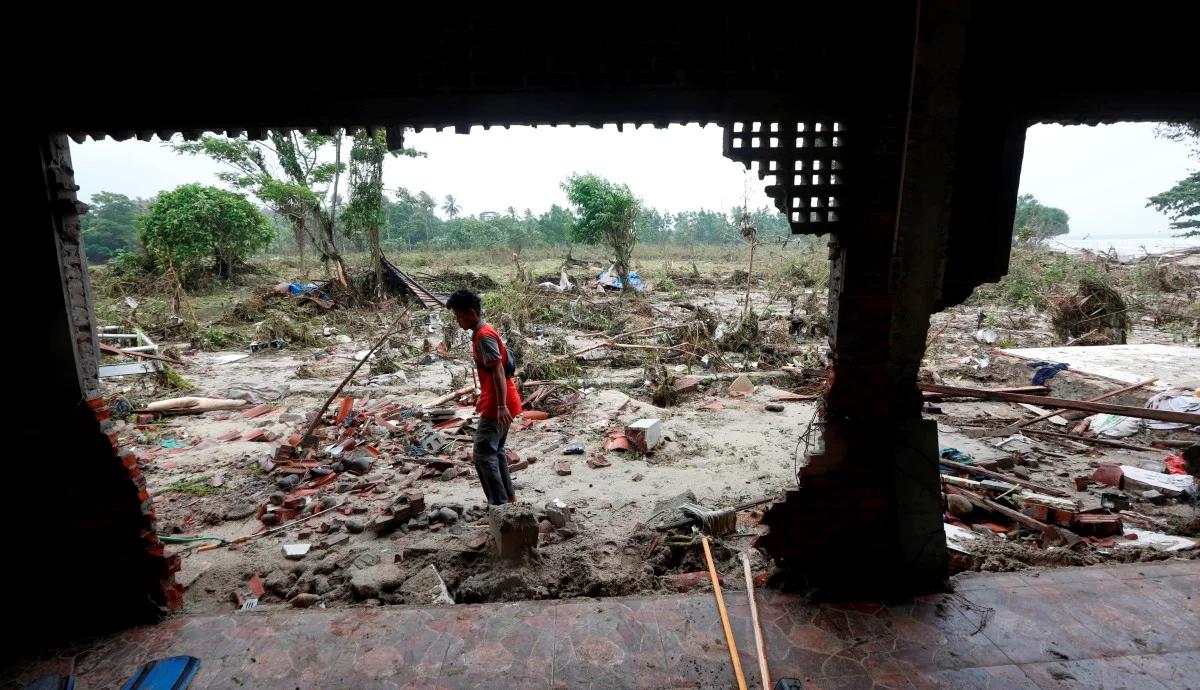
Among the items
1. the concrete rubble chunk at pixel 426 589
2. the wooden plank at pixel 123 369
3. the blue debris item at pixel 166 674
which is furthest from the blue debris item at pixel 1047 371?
the wooden plank at pixel 123 369

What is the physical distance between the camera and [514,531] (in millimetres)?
3789

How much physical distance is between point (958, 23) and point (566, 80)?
6.21ft

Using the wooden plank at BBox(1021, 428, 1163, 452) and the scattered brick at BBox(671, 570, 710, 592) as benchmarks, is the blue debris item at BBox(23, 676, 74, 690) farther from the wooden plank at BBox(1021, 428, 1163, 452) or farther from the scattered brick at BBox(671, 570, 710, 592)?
the wooden plank at BBox(1021, 428, 1163, 452)

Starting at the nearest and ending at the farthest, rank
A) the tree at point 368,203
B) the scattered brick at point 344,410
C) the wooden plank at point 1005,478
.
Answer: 1. the wooden plank at point 1005,478
2. the scattered brick at point 344,410
3. the tree at point 368,203

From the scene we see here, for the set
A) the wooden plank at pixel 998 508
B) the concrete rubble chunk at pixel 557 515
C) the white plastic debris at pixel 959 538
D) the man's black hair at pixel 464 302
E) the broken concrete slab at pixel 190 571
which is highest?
the man's black hair at pixel 464 302

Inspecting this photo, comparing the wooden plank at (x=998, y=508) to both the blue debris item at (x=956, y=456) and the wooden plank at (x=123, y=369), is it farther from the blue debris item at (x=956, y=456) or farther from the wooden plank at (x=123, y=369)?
the wooden plank at (x=123, y=369)

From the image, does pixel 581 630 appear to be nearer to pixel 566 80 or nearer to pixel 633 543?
pixel 633 543

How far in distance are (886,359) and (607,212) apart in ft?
55.6

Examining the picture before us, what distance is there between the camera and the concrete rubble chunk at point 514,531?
3.78 meters

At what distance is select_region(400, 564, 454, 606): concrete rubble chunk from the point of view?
354cm

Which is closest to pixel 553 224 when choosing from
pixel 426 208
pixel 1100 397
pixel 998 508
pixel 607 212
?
pixel 426 208

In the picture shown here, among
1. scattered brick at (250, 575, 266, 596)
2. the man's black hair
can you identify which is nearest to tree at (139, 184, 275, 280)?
scattered brick at (250, 575, 266, 596)

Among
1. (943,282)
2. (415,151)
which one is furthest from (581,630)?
(415,151)

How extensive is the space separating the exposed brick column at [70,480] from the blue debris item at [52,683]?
1.26 feet
